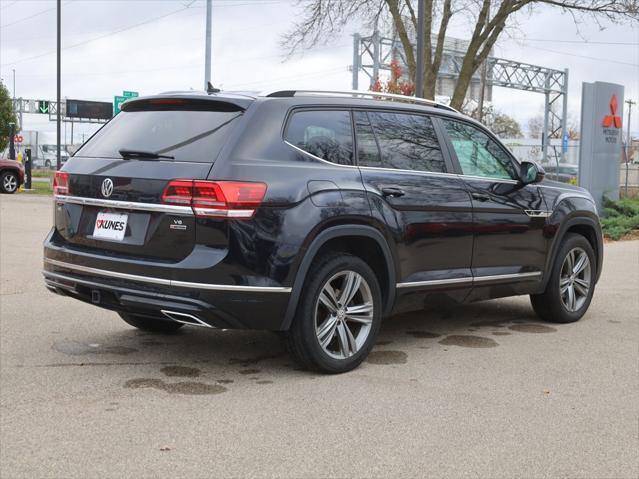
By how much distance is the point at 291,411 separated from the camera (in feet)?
15.5

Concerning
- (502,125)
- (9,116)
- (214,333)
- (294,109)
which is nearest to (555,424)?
(294,109)

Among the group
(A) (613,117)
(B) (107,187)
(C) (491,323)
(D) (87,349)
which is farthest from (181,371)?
(A) (613,117)

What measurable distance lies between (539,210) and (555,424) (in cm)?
285

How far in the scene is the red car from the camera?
27031 millimetres

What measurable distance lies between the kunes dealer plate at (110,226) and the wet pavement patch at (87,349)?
1032mm

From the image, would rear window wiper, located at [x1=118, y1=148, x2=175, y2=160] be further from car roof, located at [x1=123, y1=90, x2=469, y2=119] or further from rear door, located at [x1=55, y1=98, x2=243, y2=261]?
car roof, located at [x1=123, y1=90, x2=469, y2=119]

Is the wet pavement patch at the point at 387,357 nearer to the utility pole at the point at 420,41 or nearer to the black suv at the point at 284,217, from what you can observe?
the black suv at the point at 284,217

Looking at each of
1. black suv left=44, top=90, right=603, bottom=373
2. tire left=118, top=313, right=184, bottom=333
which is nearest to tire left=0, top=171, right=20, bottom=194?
tire left=118, top=313, right=184, bottom=333

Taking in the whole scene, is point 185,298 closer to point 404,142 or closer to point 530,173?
point 404,142

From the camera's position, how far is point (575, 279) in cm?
773

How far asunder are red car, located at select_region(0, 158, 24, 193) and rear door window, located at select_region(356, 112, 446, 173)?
75.9ft

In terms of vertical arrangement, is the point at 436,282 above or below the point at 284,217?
below

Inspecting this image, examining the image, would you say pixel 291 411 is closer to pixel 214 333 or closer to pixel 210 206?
pixel 210 206

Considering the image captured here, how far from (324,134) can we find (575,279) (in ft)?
10.7
